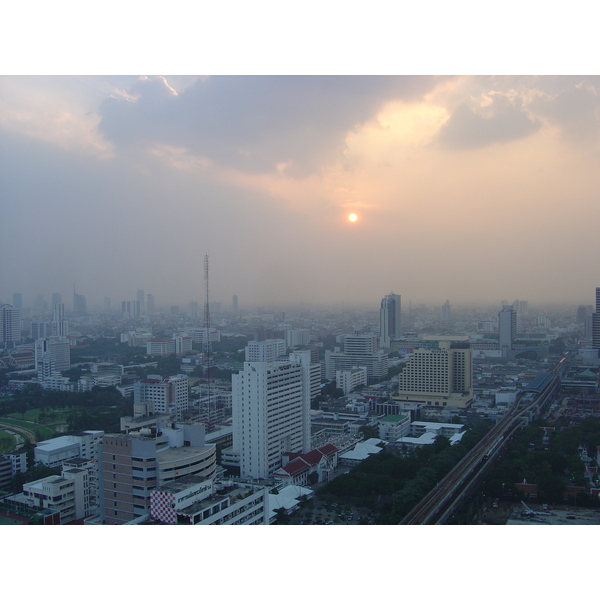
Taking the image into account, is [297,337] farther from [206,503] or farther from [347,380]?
[206,503]

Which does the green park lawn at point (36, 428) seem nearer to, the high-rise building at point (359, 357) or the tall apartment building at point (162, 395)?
the tall apartment building at point (162, 395)

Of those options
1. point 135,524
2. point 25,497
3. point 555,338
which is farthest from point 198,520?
point 555,338

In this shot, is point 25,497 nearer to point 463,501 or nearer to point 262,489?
point 262,489

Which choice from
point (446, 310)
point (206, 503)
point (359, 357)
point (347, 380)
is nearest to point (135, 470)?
point (206, 503)

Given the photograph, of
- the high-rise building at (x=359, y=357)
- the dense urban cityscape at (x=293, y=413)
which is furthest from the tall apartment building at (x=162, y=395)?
the high-rise building at (x=359, y=357)

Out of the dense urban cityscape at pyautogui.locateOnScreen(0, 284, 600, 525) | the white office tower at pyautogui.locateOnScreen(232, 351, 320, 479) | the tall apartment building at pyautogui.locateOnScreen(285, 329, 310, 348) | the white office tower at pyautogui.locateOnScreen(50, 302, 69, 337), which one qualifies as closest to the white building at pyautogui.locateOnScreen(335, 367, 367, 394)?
the dense urban cityscape at pyautogui.locateOnScreen(0, 284, 600, 525)
